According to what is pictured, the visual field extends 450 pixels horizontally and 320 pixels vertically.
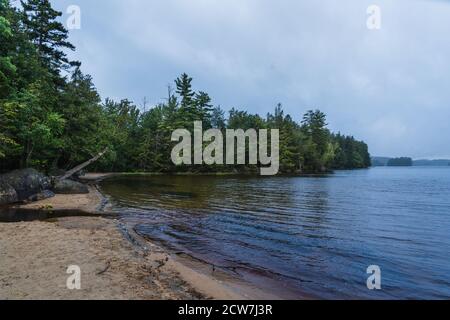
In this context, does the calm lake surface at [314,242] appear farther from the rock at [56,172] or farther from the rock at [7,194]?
the rock at [56,172]

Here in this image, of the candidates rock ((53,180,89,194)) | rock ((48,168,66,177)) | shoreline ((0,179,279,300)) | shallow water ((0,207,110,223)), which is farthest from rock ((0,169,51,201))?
rock ((48,168,66,177))

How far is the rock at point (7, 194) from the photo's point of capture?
727 inches

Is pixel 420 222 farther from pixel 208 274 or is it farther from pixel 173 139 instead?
pixel 173 139

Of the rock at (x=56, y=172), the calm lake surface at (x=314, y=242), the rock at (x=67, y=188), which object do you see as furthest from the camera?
the rock at (x=56, y=172)

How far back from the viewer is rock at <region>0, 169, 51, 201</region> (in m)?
19.6

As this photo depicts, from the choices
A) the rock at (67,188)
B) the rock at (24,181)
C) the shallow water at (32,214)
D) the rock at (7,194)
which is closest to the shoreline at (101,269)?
the shallow water at (32,214)

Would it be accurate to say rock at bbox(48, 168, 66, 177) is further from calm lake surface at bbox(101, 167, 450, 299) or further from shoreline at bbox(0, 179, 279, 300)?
shoreline at bbox(0, 179, 279, 300)

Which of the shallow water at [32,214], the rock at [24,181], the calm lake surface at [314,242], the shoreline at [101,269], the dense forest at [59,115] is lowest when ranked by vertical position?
the calm lake surface at [314,242]

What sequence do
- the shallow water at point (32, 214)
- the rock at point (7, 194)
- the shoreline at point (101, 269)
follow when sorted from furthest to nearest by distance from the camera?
the rock at point (7, 194)
the shallow water at point (32, 214)
the shoreline at point (101, 269)

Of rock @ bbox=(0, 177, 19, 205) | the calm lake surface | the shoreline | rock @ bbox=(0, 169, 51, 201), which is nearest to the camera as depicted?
the shoreline

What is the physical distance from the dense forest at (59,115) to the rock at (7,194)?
2.14 metres

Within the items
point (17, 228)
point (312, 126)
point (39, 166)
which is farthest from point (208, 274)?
point (312, 126)

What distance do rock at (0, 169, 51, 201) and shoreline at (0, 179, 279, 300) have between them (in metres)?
8.21
